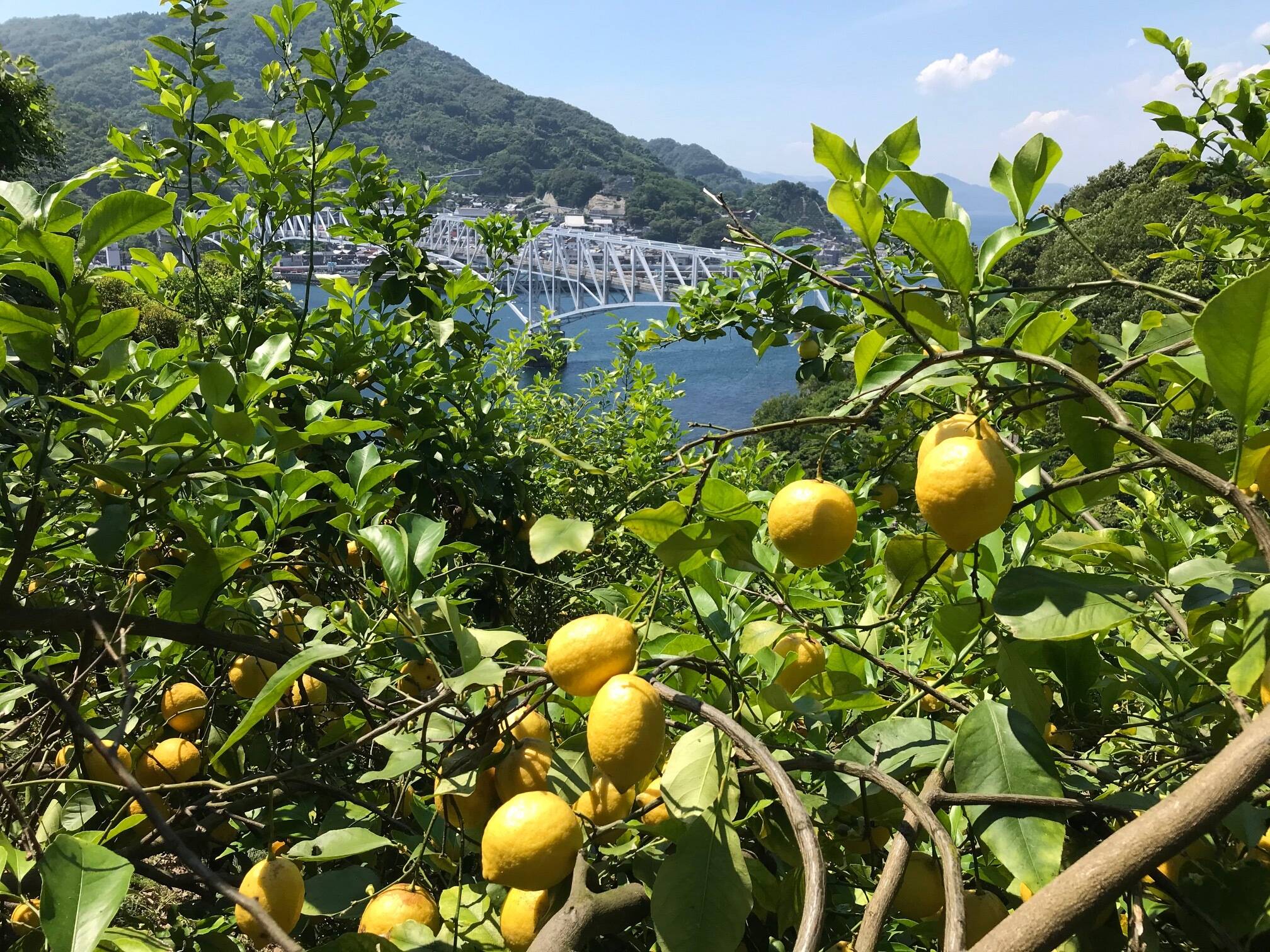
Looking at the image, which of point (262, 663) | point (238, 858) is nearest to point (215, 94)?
point (262, 663)

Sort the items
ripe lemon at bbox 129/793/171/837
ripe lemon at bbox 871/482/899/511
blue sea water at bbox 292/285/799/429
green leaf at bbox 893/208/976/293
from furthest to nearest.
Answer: blue sea water at bbox 292/285/799/429 → ripe lemon at bbox 871/482/899/511 → ripe lemon at bbox 129/793/171/837 → green leaf at bbox 893/208/976/293

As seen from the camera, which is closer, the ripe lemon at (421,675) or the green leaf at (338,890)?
the green leaf at (338,890)

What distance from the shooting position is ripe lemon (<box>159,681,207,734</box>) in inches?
42.5

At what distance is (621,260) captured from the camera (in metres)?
26.8

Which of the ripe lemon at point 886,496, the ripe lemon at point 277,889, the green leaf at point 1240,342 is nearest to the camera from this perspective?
the green leaf at point 1240,342

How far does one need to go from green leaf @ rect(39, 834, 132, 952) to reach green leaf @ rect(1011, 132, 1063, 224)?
87cm

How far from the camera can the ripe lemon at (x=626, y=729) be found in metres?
0.57

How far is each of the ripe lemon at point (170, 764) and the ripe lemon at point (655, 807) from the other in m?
0.63

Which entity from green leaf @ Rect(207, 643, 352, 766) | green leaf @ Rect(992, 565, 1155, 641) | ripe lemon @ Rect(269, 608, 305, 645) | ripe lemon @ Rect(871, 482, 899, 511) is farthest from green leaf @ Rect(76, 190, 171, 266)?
ripe lemon @ Rect(871, 482, 899, 511)

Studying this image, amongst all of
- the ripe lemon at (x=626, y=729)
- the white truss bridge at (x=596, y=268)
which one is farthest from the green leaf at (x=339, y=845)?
the white truss bridge at (x=596, y=268)

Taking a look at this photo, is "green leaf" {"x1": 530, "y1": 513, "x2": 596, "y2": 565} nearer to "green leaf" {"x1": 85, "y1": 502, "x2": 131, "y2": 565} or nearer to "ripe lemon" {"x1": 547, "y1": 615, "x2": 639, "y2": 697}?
"ripe lemon" {"x1": 547, "y1": 615, "x2": 639, "y2": 697}

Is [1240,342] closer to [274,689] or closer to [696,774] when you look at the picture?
[696,774]

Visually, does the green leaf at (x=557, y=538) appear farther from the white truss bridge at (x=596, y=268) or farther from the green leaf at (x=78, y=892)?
the white truss bridge at (x=596, y=268)

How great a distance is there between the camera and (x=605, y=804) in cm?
67
